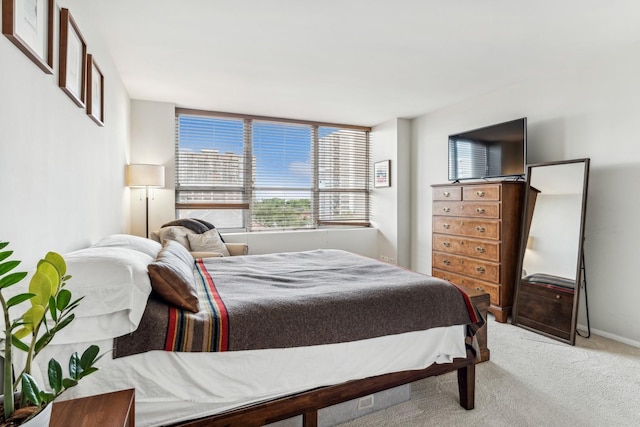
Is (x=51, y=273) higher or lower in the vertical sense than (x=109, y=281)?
higher

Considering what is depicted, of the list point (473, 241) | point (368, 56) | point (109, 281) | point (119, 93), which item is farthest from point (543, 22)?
point (119, 93)

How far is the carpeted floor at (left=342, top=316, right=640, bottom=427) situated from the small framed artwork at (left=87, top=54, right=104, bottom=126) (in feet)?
8.37

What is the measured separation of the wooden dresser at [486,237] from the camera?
136 inches

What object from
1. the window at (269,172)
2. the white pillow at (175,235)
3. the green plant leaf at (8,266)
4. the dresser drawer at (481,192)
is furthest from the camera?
the window at (269,172)

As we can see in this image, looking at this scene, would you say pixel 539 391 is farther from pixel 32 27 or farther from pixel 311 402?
pixel 32 27

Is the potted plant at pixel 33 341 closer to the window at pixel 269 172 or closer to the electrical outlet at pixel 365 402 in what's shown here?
the electrical outlet at pixel 365 402

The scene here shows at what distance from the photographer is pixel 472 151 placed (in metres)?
4.12

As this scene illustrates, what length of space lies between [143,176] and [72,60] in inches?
83.6

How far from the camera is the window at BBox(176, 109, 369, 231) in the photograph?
4918 mm

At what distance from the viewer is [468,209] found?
3785 mm

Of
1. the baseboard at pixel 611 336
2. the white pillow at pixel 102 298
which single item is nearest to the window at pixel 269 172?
the baseboard at pixel 611 336

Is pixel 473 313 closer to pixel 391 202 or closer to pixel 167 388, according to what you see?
pixel 167 388

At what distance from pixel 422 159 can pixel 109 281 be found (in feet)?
15.3

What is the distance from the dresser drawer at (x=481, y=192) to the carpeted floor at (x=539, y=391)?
1.39 m
